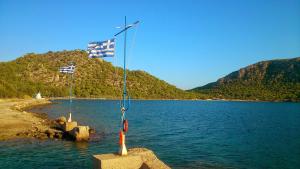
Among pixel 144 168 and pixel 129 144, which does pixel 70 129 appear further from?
pixel 144 168

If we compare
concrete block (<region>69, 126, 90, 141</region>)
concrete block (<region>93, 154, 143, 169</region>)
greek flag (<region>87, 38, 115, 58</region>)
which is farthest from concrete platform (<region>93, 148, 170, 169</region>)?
concrete block (<region>69, 126, 90, 141</region>)

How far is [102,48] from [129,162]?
24.9 feet

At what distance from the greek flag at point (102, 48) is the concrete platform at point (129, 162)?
6346 millimetres

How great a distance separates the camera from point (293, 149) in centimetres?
3256

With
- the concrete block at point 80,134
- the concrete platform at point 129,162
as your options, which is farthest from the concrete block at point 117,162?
the concrete block at point 80,134

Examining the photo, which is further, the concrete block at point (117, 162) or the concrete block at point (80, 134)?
the concrete block at point (80, 134)

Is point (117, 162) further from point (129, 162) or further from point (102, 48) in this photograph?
point (102, 48)

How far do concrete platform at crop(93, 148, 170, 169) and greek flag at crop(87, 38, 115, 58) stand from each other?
20.8 feet

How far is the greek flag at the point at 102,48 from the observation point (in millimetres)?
19219

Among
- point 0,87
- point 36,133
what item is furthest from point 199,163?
point 0,87

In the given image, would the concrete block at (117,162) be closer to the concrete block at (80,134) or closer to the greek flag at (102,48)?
A: the greek flag at (102,48)

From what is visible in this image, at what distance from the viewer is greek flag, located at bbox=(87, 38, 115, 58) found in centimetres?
1922

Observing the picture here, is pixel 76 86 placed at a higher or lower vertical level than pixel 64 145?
higher

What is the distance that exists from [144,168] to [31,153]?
41.7ft
